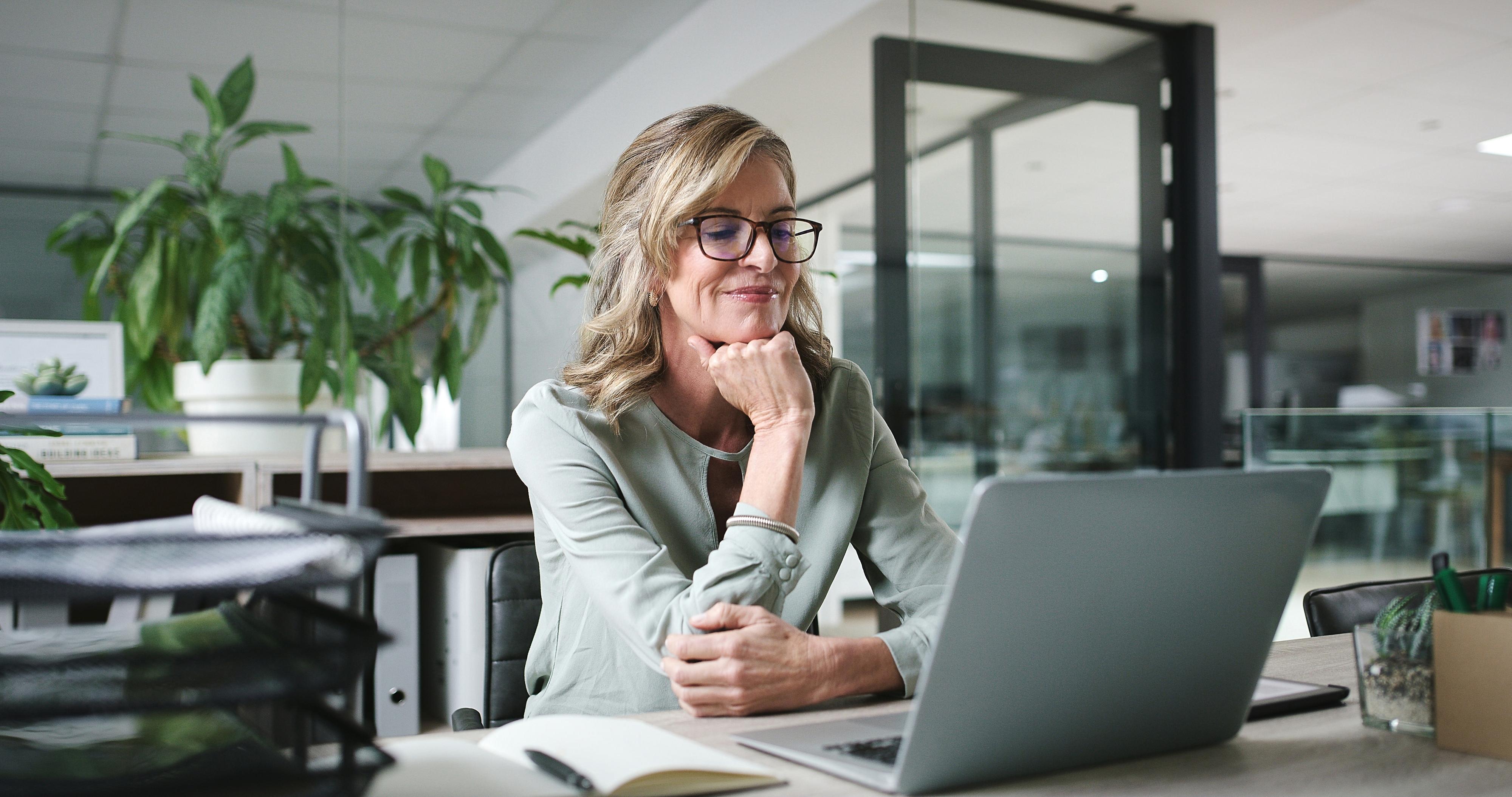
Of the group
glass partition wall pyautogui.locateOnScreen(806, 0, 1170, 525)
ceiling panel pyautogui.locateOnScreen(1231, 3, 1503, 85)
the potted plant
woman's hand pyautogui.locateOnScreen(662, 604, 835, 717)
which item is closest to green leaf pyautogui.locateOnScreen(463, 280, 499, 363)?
the potted plant

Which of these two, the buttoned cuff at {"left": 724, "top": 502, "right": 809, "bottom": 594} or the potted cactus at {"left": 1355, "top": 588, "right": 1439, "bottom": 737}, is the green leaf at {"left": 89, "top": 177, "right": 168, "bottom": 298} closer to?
the buttoned cuff at {"left": 724, "top": 502, "right": 809, "bottom": 594}

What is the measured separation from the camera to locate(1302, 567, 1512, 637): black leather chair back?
140 cm

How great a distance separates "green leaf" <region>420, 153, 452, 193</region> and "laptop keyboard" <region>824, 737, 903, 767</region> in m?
2.39

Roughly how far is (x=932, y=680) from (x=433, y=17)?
302cm

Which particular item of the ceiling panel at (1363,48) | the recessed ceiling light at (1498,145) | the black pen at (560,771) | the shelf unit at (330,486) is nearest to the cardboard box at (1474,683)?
the black pen at (560,771)

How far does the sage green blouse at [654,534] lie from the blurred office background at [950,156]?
1.62m

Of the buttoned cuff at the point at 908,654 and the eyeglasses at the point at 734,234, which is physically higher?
the eyeglasses at the point at 734,234

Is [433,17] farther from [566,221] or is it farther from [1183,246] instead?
[1183,246]

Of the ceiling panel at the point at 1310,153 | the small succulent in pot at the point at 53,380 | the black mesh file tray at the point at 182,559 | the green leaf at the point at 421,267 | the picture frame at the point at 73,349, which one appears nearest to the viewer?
the black mesh file tray at the point at 182,559

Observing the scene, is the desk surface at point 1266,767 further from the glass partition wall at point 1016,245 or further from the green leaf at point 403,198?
the glass partition wall at point 1016,245

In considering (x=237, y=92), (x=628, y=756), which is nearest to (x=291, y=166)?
(x=237, y=92)

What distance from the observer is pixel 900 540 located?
137 cm

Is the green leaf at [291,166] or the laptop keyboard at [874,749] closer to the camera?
the laptop keyboard at [874,749]

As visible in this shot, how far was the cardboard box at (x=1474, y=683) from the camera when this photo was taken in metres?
0.81
